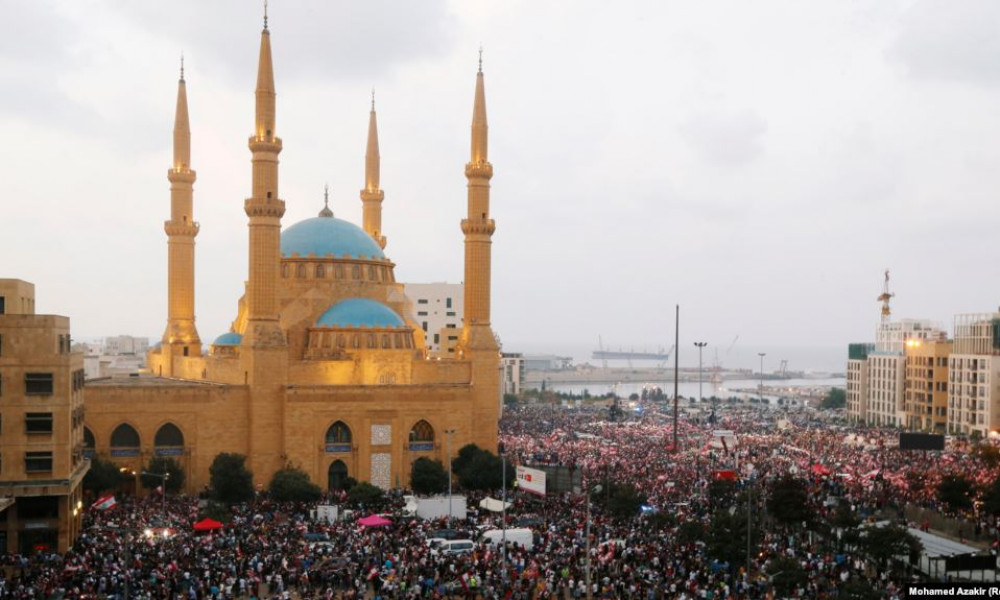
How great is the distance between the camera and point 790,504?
3641 centimetres

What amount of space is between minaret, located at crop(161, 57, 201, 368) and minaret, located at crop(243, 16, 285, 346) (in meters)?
9.69

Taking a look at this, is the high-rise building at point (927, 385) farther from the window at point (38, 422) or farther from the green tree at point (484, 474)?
the window at point (38, 422)

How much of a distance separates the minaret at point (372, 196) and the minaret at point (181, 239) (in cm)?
1281

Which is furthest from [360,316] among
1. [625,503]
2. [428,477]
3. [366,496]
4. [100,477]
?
[625,503]

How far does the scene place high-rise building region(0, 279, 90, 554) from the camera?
34.6 m

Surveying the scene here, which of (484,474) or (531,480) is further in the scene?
(484,474)

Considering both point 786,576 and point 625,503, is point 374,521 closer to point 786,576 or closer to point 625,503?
point 625,503

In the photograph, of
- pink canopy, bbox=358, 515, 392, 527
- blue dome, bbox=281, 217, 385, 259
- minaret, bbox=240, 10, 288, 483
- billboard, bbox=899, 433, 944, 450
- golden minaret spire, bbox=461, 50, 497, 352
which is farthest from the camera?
blue dome, bbox=281, 217, 385, 259

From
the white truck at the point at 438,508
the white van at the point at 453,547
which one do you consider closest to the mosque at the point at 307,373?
the white truck at the point at 438,508

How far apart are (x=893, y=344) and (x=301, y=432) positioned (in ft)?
230

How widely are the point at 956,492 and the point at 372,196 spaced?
41612 mm

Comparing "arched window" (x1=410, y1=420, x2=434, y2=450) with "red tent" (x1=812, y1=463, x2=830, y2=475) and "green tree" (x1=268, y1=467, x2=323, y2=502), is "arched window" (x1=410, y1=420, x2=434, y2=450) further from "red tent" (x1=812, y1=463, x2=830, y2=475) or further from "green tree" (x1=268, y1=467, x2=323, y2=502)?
"red tent" (x1=812, y1=463, x2=830, y2=475)

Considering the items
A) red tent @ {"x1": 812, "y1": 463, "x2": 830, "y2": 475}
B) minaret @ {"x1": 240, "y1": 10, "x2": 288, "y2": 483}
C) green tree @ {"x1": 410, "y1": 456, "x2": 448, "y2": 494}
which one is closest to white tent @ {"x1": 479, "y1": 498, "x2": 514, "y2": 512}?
green tree @ {"x1": 410, "y1": 456, "x2": 448, "y2": 494}

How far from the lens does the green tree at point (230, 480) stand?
147ft
